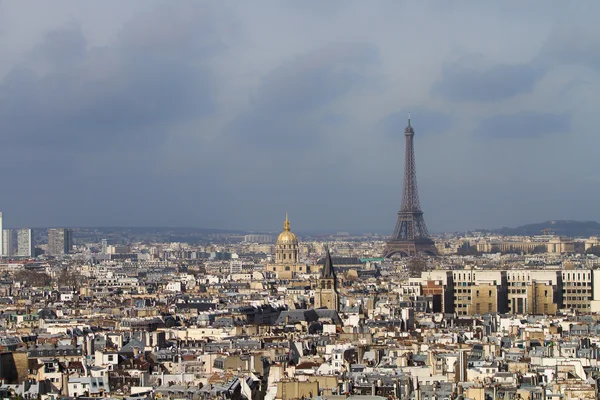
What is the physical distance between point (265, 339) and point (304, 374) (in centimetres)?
1690

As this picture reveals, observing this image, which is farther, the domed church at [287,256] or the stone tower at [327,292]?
the domed church at [287,256]

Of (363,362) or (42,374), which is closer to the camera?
(42,374)

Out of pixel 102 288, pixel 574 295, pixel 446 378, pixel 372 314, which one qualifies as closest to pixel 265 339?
pixel 446 378

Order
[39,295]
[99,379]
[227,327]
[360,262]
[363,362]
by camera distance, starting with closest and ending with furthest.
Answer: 1. [99,379]
2. [363,362]
3. [227,327]
4. [39,295]
5. [360,262]

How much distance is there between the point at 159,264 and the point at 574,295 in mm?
104034

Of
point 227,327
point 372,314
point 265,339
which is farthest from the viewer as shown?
point 372,314

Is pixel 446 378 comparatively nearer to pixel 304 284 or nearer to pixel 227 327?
pixel 227 327

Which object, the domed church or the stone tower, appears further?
the domed church

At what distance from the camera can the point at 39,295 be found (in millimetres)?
112688

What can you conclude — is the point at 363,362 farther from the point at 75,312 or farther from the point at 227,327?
the point at 75,312

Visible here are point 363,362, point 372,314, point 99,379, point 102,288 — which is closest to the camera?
point 99,379

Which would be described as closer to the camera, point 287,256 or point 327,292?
point 327,292

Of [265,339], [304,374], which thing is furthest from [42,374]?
[265,339]

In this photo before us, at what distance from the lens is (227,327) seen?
243 ft
